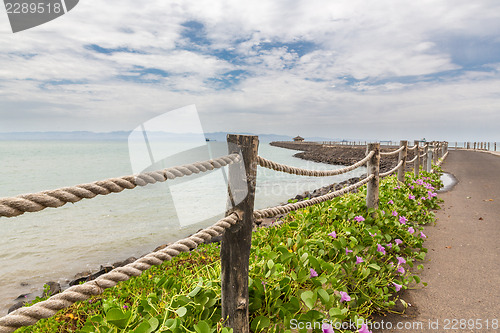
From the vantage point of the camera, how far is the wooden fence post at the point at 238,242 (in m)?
1.72

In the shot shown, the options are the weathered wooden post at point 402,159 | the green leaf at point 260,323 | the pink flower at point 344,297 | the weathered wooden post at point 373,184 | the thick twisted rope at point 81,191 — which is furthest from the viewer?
the weathered wooden post at point 402,159

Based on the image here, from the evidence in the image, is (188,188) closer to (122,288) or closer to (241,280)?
(122,288)

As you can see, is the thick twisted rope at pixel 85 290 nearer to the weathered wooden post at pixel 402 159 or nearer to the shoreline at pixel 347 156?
the weathered wooden post at pixel 402 159

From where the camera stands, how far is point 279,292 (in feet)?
6.82

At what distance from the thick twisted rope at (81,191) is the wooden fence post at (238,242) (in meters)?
0.26

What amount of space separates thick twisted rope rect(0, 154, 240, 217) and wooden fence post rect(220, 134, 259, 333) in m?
0.26

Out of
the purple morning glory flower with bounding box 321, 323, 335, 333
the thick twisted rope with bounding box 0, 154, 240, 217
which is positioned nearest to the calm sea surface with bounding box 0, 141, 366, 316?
the thick twisted rope with bounding box 0, 154, 240, 217

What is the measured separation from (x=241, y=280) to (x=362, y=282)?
4.87 ft

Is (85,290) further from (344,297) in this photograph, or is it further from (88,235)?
(88,235)

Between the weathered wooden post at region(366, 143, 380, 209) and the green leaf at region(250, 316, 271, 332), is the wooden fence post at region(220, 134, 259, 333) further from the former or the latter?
the weathered wooden post at region(366, 143, 380, 209)

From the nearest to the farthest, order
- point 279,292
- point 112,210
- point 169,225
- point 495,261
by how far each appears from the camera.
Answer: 1. point 279,292
2. point 495,261
3. point 169,225
4. point 112,210

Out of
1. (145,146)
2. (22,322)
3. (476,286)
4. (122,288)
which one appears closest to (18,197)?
(22,322)

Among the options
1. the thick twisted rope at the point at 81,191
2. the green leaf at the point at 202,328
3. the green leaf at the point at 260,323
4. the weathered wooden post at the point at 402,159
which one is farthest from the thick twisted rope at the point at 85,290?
the weathered wooden post at the point at 402,159

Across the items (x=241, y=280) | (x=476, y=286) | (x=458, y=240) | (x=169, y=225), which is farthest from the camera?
(x=169, y=225)
